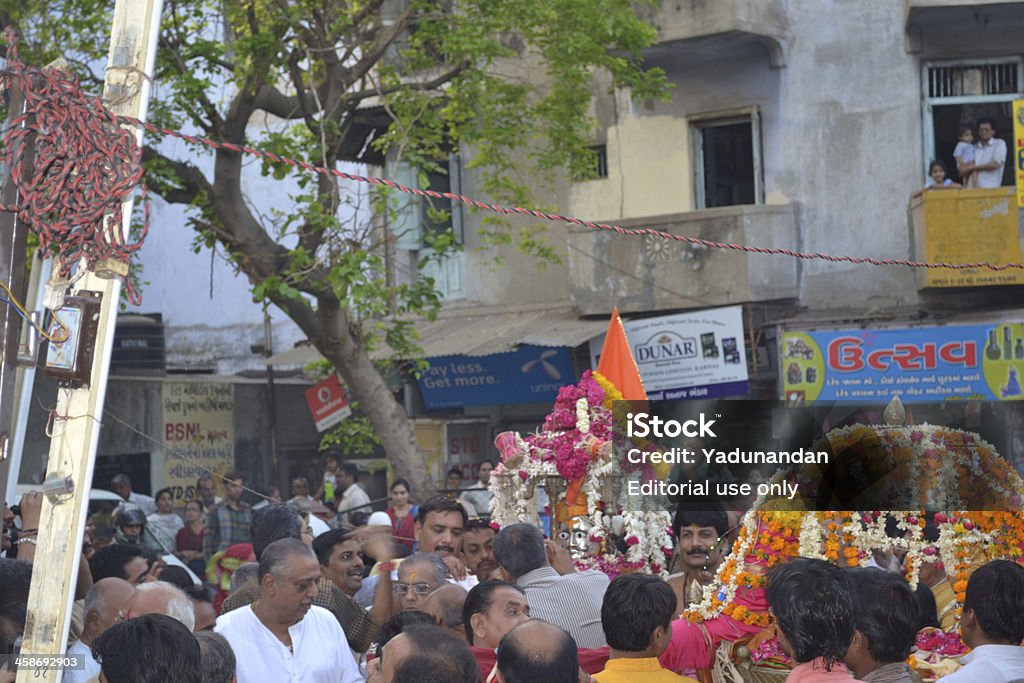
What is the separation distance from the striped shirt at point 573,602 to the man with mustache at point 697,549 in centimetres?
74

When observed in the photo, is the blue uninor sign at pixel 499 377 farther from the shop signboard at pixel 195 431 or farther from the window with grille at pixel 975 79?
the window with grille at pixel 975 79

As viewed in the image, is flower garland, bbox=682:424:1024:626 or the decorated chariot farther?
flower garland, bbox=682:424:1024:626

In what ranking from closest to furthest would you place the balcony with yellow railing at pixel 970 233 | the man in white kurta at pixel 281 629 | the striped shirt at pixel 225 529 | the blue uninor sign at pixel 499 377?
1. the man in white kurta at pixel 281 629
2. the striped shirt at pixel 225 529
3. the balcony with yellow railing at pixel 970 233
4. the blue uninor sign at pixel 499 377

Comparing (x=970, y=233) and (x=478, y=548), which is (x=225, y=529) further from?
(x=970, y=233)

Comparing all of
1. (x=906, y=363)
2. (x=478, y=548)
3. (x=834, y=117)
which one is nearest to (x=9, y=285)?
(x=478, y=548)

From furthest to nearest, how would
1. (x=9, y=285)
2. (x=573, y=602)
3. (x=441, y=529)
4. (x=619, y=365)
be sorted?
(x=619, y=365)
(x=441, y=529)
(x=573, y=602)
(x=9, y=285)

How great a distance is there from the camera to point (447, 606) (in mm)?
5828

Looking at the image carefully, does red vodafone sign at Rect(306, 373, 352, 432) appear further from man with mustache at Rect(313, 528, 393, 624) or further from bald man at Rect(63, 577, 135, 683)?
bald man at Rect(63, 577, 135, 683)

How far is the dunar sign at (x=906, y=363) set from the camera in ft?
48.2

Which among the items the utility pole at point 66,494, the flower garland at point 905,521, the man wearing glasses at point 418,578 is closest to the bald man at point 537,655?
the utility pole at point 66,494

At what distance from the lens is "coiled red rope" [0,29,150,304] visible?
13.2 feet

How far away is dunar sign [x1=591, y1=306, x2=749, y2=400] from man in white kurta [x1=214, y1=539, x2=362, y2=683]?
1074 cm

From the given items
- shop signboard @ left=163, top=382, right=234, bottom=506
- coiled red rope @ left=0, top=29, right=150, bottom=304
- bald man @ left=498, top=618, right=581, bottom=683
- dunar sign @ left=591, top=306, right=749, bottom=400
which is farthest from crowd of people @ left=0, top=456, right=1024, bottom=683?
shop signboard @ left=163, top=382, right=234, bottom=506

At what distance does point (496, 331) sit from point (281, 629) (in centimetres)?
1246
